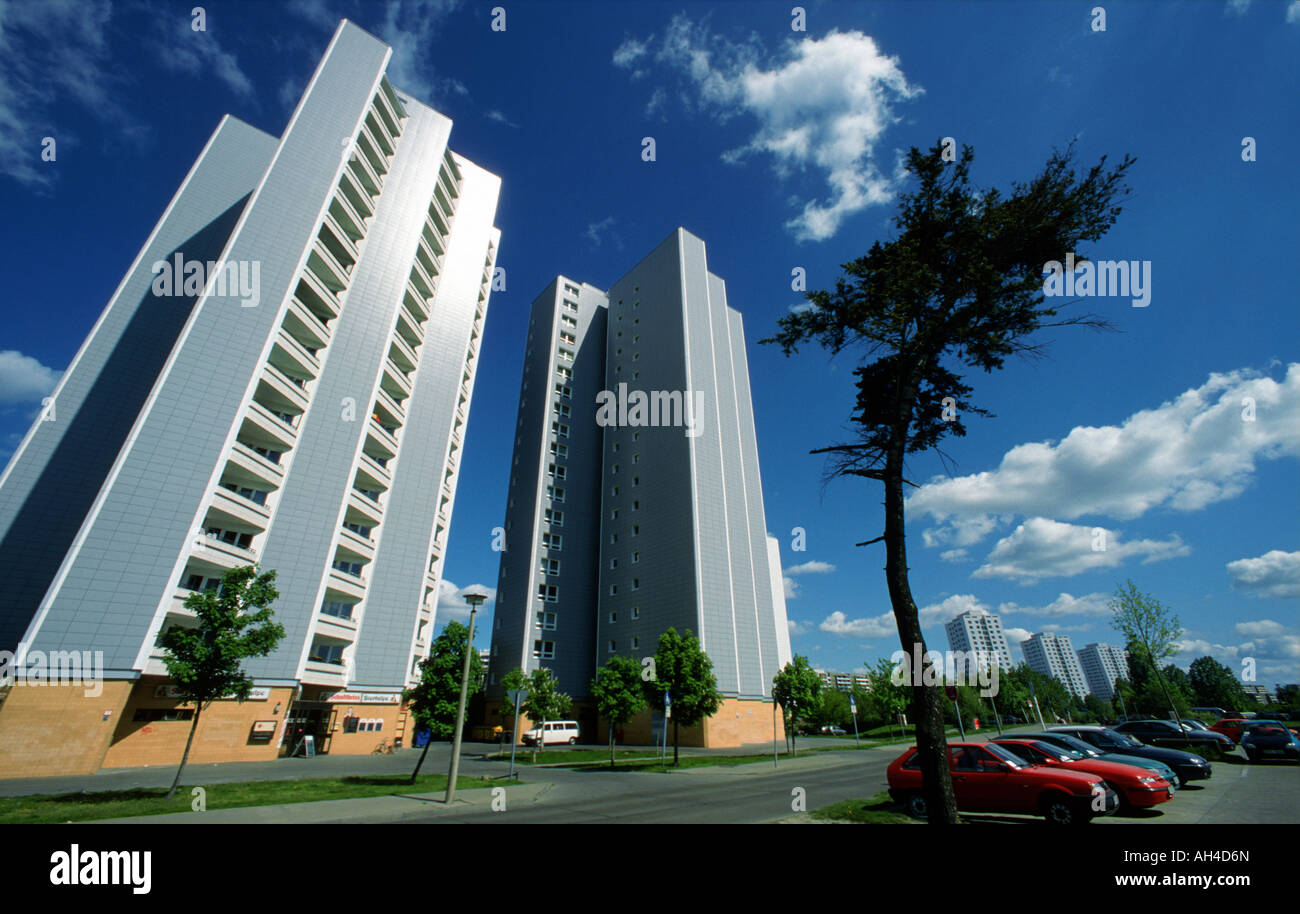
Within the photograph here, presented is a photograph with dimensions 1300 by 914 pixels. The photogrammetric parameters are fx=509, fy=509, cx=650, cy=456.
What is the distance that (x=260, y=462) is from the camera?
27547 millimetres

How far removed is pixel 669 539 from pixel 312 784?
32.6 metres

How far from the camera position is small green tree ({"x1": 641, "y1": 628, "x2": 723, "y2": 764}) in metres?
26.7

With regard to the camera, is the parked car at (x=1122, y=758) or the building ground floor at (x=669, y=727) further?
the building ground floor at (x=669, y=727)

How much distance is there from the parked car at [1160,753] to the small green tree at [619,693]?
749 inches

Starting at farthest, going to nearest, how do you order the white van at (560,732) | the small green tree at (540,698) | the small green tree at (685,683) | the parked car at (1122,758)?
1. the white van at (560,732)
2. the small green tree at (540,698)
3. the small green tree at (685,683)
4. the parked car at (1122,758)

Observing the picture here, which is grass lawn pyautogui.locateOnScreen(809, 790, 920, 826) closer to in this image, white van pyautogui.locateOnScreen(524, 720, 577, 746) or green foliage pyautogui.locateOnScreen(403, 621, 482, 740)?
green foliage pyautogui.locateOnScreen(403, 621, 482, 740)

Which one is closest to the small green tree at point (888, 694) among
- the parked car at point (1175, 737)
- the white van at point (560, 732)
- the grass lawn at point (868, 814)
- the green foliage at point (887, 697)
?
the green foliage at point (887, 697)

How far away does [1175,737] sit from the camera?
917 inches

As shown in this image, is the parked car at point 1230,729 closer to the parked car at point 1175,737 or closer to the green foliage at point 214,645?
the parked car at point 1175,737

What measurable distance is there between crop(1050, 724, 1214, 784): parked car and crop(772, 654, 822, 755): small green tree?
49.2 feet

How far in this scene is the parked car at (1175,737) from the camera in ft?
75.4

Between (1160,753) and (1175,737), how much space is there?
11.6m

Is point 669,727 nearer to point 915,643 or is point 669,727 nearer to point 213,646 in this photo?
point 213,646
